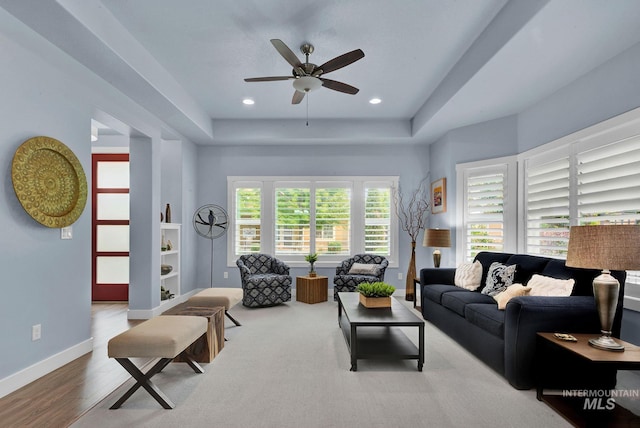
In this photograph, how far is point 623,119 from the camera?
3053mm

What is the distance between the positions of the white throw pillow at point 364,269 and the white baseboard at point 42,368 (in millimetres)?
3662

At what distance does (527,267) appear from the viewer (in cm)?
372

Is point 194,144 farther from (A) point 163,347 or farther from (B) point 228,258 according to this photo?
(A) point 163,347

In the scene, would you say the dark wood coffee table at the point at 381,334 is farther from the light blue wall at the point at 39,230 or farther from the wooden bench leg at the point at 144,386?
the light blue wall at the point at 39,230

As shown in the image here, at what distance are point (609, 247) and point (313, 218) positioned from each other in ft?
15.2

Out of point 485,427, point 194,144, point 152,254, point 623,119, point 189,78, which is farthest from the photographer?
point 194,144

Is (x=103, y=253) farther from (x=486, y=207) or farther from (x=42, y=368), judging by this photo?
(x=486, y=207)

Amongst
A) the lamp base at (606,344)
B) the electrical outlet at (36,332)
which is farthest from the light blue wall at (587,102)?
the electrical outlet at (36,332)

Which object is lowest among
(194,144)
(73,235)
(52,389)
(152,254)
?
(52,389)

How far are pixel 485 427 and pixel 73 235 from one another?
3668 millimetres

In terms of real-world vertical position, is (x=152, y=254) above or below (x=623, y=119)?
below

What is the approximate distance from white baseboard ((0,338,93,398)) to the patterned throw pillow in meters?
4.08

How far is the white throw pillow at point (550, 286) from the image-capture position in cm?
290

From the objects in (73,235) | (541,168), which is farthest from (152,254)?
(541,168)
